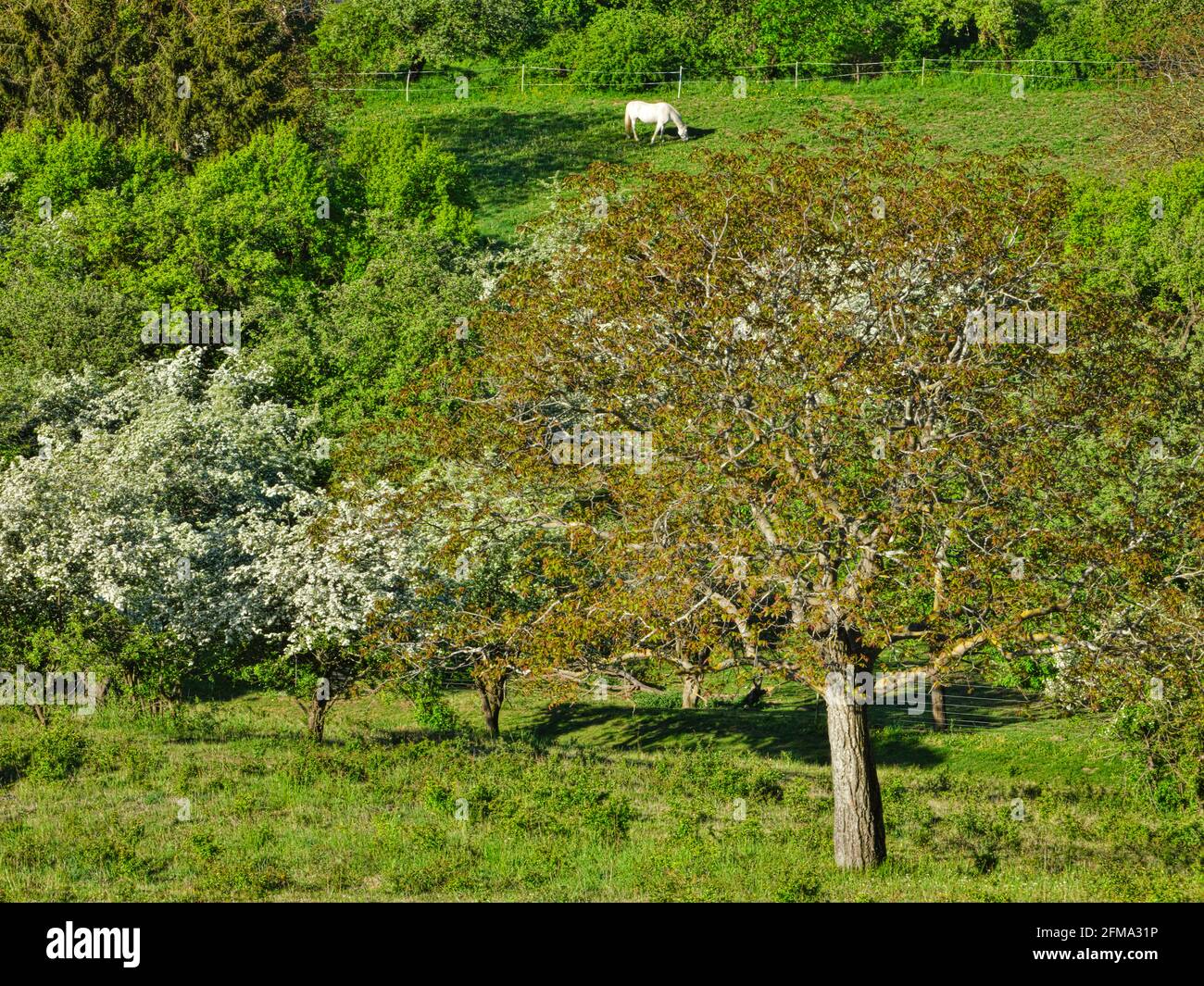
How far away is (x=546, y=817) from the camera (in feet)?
82.1

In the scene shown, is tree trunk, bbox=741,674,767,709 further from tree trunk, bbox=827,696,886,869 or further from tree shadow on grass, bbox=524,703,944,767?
tree trunk, bbox=827,696,886,869

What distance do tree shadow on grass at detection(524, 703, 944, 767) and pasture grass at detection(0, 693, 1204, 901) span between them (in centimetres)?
14

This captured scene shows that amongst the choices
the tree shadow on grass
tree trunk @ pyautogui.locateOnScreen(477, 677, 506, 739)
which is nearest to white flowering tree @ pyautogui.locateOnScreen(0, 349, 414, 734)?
tree trunk @ pyautogui.locateOnScreen(477, 677, 506, 739)

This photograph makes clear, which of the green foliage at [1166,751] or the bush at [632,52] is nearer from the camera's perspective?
the green foliage at [1166,751]

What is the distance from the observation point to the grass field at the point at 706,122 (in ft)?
253

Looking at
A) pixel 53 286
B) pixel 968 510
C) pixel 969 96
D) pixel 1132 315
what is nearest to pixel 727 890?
pixel 968 510

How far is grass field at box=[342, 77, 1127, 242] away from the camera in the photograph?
7725 centimetres

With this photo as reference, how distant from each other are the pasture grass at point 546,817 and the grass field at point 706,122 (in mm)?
43067

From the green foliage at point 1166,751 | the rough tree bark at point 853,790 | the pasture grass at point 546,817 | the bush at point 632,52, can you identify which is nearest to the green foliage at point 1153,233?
the pasture grass at point 546,817

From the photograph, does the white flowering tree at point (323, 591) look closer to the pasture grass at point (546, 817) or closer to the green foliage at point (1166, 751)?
the pasture grass at point (546, 817)

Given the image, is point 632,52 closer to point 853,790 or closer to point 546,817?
point 546,817

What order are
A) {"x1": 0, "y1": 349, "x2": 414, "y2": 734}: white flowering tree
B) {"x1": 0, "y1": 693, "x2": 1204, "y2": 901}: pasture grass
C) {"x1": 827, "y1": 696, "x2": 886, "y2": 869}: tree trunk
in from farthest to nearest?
{"x1": 0, "y1": 349, "x2": 414, "y2": 734}: white flowering tree < {"x1": 827, "y1": 696, "x2": 886, "y2": 869}: tree trunk < {"x1": 0, "y1": 693, "x2": 1204, "y2": 901}: pasture grass

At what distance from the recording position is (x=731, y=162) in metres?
25.8

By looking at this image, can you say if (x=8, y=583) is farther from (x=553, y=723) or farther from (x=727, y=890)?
(x=727, y=890)
